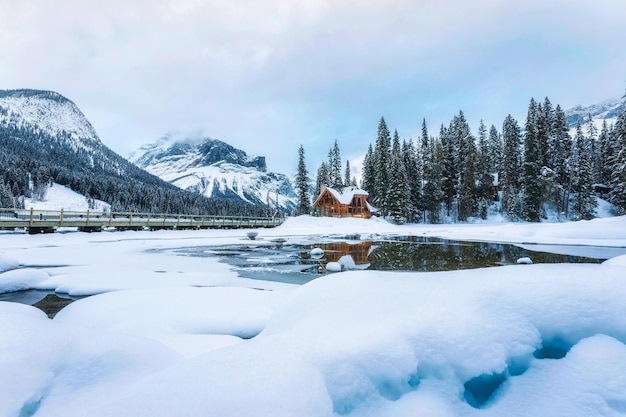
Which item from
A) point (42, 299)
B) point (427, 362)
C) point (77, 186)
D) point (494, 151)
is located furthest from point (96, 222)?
point (77, 186)

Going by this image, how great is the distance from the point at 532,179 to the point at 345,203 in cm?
3018

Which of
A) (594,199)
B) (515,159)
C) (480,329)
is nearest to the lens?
(480,329)

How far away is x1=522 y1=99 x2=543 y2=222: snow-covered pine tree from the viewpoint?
47875 millimetres

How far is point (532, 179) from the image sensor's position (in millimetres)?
47656

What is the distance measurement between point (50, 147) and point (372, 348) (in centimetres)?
21099

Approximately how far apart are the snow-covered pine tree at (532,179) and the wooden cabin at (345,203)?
25.1 m

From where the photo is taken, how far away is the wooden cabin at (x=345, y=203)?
58.9 m

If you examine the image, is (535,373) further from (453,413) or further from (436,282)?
(436,282)

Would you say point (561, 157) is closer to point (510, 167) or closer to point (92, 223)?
point (510, 167)

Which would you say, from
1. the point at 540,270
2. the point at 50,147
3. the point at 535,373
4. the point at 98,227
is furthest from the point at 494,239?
the point at 50,147

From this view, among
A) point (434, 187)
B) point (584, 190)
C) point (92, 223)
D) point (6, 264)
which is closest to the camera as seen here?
point (6, 264)

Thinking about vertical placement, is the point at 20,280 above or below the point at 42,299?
above

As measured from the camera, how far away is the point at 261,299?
6965mm

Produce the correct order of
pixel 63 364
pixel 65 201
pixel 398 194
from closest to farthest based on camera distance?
1. pixel 63 364
2. pixel 398 194
3. pixel 65 201
